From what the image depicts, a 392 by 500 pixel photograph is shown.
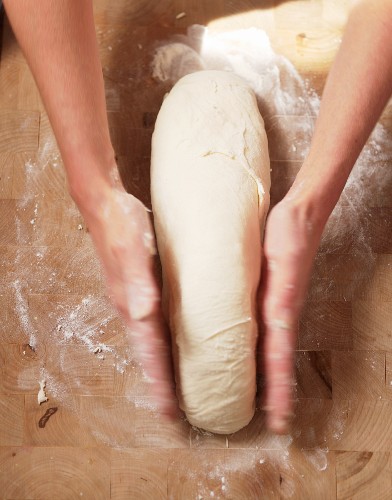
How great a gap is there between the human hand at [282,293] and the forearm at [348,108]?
0.05m

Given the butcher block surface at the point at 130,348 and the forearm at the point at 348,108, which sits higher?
the forearm at the point at 348,108

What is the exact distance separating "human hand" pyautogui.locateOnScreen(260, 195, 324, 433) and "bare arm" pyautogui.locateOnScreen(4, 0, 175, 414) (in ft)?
0.58

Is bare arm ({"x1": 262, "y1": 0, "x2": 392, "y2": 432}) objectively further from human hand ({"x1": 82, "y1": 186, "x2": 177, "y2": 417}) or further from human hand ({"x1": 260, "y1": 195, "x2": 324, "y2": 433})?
human hand ({"x1": 82, "y1": 186, "x2": 177, "y2": 417})

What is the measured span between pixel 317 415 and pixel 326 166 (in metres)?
0.49

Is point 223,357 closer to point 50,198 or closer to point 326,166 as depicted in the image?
point 326,166

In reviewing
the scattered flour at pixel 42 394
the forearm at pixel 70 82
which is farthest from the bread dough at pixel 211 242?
the scattered flour at pixel 42 394

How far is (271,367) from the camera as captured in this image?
1.02 meters

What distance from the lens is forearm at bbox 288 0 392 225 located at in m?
1.09

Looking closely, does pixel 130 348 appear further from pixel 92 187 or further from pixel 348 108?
pixel 348 108

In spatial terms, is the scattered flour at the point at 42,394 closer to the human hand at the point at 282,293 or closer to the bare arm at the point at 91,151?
the bare arm at the point at 91,151

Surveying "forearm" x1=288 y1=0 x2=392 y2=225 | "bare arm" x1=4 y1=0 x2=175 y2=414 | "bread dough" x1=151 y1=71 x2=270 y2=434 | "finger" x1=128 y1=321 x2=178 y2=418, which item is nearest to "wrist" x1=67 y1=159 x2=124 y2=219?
"bare arm" x1=4 y1=0 x2=175 y2=414

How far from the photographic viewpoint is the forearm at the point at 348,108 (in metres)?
1.09

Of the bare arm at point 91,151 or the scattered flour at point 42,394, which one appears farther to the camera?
the scattered flour at point 42,394

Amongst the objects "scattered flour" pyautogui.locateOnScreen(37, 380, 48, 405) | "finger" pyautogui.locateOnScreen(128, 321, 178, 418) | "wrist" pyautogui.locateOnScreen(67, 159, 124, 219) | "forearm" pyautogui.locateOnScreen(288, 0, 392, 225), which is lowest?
"scattered flour" pyautogui.locateOnScreen(37, 380, 48, 405)
